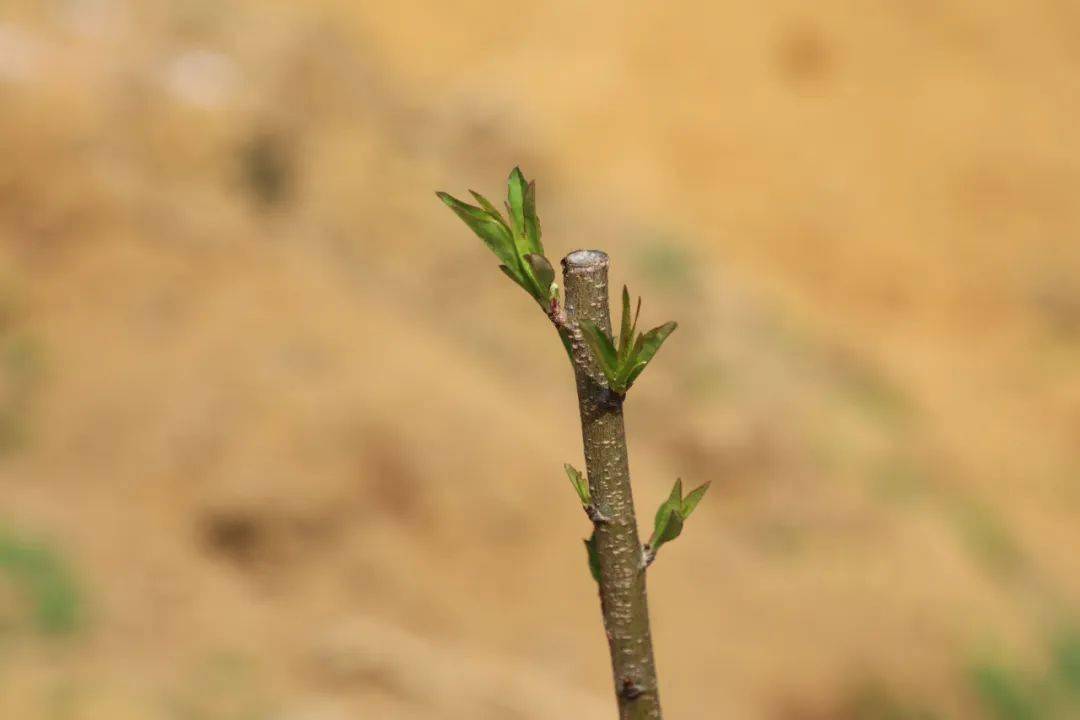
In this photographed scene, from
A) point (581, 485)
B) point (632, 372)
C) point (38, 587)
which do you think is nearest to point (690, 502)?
point (581, 485)

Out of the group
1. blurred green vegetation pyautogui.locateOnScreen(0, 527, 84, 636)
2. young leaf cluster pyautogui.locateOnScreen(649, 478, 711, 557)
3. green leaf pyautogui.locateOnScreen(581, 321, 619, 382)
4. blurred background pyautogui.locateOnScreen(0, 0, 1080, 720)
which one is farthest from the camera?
blurred background pyautogui.locateOnScreen(0, 0, 1080, 720)

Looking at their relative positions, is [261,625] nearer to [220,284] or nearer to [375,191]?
[220,284]

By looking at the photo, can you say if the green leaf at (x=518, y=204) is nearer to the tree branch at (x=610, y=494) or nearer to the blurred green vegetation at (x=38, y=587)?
the tree branch at (x=610, y=494)

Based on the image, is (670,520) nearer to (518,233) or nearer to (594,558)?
(594,558)

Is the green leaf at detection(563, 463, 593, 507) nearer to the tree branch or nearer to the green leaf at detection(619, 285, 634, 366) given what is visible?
the tree branch

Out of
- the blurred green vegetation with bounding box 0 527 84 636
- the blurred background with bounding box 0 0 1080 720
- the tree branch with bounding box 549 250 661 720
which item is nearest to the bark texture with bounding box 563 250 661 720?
the tree branch with bounding box 549 250 661 720

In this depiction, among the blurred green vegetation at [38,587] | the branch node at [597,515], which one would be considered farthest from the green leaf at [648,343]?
the blurred green vegetation at [38,587]
